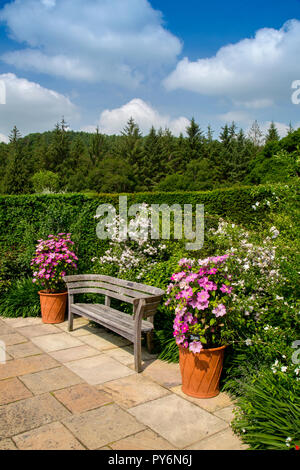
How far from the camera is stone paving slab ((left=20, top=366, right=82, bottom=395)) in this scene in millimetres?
3402

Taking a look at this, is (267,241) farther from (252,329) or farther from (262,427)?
(262,427)

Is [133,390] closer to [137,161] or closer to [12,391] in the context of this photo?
[12,391]

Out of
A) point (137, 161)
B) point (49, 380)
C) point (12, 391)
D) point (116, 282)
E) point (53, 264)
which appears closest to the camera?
point (12, 391)

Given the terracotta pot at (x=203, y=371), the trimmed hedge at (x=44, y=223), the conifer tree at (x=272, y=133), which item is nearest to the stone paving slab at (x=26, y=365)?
the terracotta pot at (x=203, y=371)

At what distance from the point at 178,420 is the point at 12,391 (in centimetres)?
161

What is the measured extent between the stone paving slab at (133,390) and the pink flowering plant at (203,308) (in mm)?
531

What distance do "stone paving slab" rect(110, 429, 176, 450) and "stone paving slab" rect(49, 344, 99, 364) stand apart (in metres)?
1.73

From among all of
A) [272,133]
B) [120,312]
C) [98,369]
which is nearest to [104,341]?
[120,312]

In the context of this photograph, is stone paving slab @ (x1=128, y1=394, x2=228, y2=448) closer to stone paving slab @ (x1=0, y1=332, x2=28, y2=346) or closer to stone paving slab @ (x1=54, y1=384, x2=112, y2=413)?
stone paving slab @ (x1=54, y1=384, x2=112, y2=413)

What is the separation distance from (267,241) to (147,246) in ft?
8.52

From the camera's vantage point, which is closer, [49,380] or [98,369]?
[49,380]

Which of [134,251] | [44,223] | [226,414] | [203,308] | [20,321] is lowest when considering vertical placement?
[20,321]

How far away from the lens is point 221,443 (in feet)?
8.21

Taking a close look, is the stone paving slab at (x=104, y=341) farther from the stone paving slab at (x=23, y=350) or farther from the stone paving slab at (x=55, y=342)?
the stone paving slab at (x=23, y=350)
